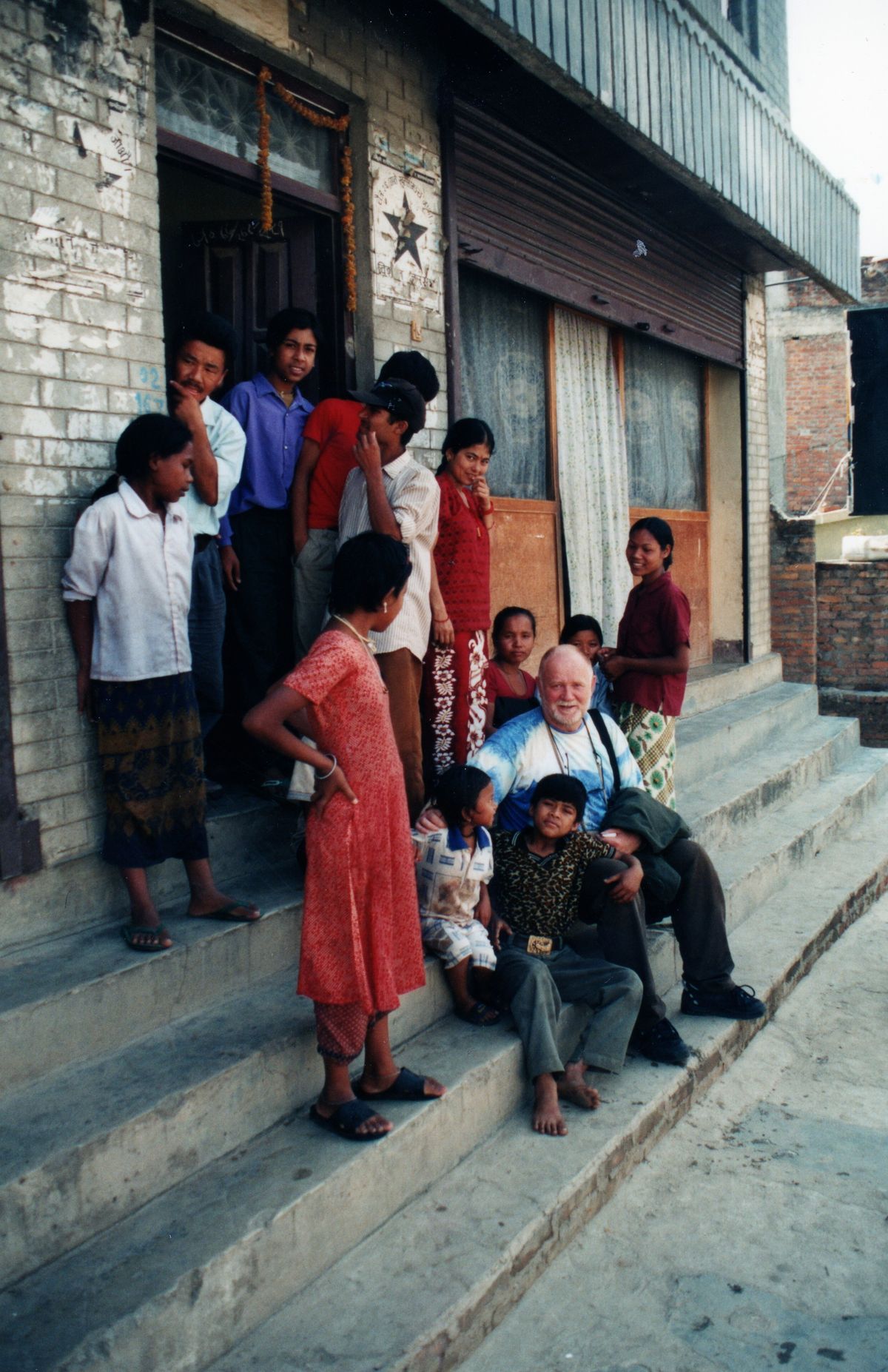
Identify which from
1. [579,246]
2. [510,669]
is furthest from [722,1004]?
[579,246]

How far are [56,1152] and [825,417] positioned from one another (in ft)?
66.2

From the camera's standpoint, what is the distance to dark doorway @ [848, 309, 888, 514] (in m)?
15.2

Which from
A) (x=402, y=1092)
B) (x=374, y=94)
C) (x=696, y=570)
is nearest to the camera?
(x=402, y=1092)

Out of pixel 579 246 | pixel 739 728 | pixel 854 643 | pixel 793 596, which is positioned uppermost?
pixel 579 246

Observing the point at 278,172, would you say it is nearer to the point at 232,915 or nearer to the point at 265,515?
the point at 265,515

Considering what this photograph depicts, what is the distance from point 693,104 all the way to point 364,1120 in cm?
570

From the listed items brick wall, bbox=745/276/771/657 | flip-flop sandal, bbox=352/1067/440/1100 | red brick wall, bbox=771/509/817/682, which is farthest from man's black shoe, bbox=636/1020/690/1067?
red brick wall, bbox=771/509/817/682

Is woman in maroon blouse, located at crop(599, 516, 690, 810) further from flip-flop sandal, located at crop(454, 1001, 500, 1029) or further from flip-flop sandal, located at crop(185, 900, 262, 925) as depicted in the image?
flip-flop sandal, located at crop(185, 900, 262, 925)

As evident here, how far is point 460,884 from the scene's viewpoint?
3.64 metres

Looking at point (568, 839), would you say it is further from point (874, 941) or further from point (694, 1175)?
point (874, 941)

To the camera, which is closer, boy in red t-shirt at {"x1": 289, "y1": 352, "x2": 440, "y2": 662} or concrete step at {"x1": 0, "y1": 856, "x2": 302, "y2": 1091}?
concrete step at {"x1": 0, "y1": 856, "x2": 302, "y2": 1091}

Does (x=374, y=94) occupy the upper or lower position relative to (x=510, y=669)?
upper

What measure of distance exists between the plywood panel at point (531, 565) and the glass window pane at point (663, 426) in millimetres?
1407

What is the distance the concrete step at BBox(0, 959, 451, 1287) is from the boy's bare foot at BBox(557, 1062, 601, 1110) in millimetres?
849
